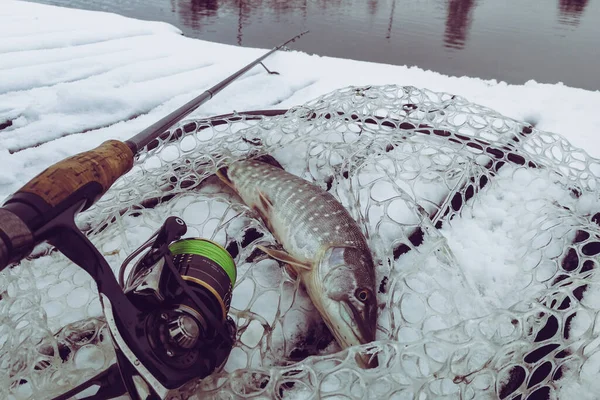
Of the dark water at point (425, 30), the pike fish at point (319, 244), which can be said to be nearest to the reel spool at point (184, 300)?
the pike fish at point (319, 244)

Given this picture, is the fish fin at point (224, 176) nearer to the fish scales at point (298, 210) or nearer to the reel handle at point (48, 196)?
the fish scales at point (298, 210)

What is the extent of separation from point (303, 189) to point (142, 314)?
940 mm

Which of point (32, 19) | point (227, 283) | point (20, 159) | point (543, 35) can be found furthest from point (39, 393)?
point (543, 35)

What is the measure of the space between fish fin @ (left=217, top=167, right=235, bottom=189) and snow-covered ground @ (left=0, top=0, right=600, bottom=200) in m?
0.92

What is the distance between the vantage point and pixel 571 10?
11062 millimetres

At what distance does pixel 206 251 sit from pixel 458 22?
10024 mm

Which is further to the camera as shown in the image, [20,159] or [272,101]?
[272,101]

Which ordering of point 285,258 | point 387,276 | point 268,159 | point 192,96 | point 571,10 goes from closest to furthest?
point 285,258
point 387,276
point 268,159
point 192,96
point 571,10

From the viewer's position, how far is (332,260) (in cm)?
149

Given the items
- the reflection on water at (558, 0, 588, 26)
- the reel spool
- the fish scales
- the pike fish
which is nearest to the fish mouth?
the pike fish

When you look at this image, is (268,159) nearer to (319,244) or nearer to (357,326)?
(319,244)

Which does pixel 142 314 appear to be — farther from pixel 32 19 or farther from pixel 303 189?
pixel 32 19

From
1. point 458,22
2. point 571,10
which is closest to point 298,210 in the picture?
point 458,22

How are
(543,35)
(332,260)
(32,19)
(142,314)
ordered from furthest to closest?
(543,35) < (32,19) < (332,260) < (142,314)
